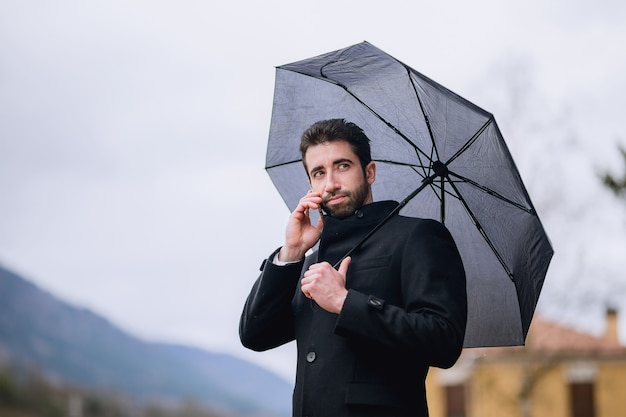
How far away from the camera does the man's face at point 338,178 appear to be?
3326mm

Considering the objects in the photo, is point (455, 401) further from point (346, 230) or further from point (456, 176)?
point (346, 230)

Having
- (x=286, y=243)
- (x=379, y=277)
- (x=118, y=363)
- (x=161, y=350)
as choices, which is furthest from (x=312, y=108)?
(x=161, y=350)

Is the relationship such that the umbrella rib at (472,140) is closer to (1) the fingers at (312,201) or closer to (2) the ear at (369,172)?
(2) the ear at (369,172)

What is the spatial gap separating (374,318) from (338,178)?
2.01 ft

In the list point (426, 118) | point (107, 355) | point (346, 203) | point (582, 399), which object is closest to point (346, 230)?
point (346, 203)

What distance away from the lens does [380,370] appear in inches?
119

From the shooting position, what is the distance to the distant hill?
231 feet

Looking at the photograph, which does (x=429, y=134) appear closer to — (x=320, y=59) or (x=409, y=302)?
(x=320, y=59)

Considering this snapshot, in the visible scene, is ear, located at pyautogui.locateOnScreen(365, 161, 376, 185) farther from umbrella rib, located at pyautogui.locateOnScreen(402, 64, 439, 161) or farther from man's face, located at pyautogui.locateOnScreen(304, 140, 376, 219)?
umbrella rib, located at pyautogui.locateOnScreen(402, 64, 439, 161)

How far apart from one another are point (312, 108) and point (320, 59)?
0.30 meters

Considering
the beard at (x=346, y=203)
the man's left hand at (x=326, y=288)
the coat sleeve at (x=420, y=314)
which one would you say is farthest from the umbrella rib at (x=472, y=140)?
the man's left hand at (x=326, y=288)

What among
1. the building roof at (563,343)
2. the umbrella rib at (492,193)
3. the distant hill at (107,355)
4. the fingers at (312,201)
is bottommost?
the fingers at (312,201)

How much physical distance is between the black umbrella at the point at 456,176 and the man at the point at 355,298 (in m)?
0.30

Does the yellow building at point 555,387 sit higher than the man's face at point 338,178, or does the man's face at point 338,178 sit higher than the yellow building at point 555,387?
the yellow building at point 555,387
